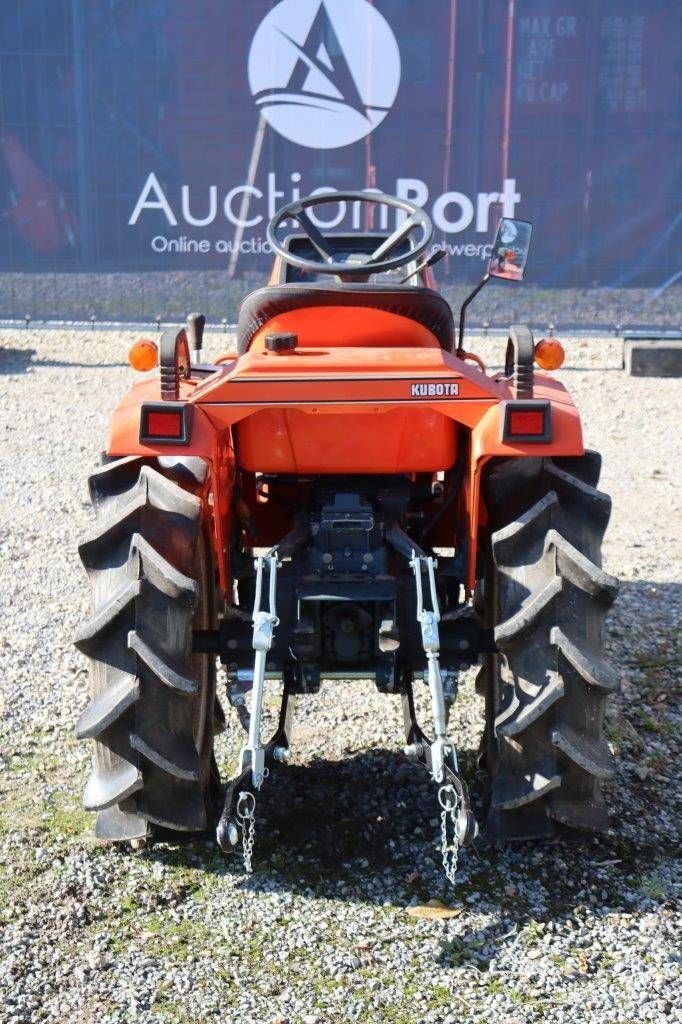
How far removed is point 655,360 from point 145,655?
9.11 meters

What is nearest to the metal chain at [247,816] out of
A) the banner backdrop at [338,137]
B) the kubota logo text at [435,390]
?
the kubota logo text at [435,390]

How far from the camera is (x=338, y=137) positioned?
12.4m

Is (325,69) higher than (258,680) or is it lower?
higher

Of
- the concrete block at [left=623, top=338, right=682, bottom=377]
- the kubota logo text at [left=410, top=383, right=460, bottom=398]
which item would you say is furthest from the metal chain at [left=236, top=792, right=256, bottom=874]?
the concrete block at [left=623, top=338, right=682, bottom=377]

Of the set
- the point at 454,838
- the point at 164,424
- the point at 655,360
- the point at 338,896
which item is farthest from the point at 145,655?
the point at 655,360

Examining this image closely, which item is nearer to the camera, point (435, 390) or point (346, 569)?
point (435, 390)

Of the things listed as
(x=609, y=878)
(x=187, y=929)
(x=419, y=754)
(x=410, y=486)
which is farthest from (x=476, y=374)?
(x=187, y=929)

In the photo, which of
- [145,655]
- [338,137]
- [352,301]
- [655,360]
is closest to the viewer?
[145,655]

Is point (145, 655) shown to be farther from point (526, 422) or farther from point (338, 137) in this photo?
point (338, 137)

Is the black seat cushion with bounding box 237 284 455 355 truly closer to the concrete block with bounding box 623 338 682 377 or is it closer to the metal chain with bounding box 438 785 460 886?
the metal chain with bounding box 438 785 460 886

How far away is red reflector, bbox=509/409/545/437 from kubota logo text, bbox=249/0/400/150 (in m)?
9.44

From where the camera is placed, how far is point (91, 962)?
3.33m

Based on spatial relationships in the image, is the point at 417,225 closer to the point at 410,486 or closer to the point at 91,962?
the point at 410,486

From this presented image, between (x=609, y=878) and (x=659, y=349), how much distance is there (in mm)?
8611
